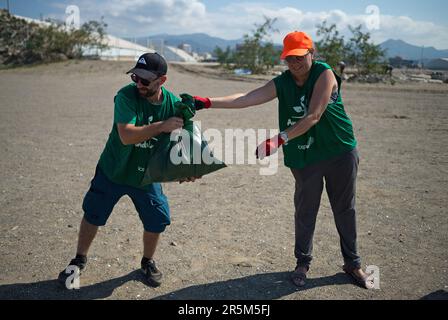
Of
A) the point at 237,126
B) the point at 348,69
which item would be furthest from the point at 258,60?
the point at 237,126

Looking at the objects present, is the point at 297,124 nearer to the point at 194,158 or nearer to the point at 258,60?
the point at 194,158

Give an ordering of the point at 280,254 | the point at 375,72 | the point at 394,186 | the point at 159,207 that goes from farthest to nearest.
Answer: the point at 375,72, the point at 394,186, the point at 280,254, the point at 159,207

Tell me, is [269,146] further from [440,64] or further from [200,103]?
[440,64]

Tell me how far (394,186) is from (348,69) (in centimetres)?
2663

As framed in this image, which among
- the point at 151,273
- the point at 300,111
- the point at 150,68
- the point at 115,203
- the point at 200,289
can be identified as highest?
the point at 150,68

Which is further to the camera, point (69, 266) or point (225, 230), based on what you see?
point (225, 230)

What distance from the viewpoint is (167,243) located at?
450cm

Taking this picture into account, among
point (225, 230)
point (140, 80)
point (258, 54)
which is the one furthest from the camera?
point (258, 54)

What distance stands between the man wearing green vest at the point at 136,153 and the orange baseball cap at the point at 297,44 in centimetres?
98

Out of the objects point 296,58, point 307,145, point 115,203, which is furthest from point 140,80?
point 307,145

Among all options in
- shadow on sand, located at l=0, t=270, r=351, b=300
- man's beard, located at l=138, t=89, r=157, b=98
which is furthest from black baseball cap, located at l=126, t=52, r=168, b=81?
shadow on sand, located at l=0, t=270, r=351, b=300

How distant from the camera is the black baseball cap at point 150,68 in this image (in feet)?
10.5

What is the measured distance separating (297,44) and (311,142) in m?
0.81

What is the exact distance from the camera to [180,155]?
339cm
